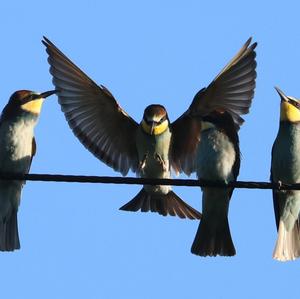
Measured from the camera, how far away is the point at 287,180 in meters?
7.46

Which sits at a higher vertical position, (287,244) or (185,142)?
(185,142)

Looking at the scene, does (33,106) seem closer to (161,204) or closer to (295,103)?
(161,204)

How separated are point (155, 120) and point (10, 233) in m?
1.45

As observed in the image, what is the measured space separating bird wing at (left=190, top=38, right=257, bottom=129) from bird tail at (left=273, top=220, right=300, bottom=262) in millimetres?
1087

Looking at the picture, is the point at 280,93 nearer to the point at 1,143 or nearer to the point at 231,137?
the point at 231,137

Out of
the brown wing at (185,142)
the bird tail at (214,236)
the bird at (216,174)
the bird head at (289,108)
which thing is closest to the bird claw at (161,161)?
the brown wing at (185,142)

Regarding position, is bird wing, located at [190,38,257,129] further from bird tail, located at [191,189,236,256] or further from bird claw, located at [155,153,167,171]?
bird tail, located at [191,189,236,256]

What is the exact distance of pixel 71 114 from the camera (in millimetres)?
8609

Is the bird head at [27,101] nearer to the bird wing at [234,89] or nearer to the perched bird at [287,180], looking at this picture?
the bird wing at [234,89]

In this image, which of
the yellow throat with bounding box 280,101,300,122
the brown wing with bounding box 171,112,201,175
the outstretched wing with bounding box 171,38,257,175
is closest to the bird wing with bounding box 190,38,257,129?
the outstretched wing with bounding box 171,38,257,175

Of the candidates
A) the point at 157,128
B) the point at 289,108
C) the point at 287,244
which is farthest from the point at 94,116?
the point at 287,244

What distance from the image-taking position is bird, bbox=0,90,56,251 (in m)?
7.20

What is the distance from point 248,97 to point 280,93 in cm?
53

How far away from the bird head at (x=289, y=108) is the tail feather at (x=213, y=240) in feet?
3.21
